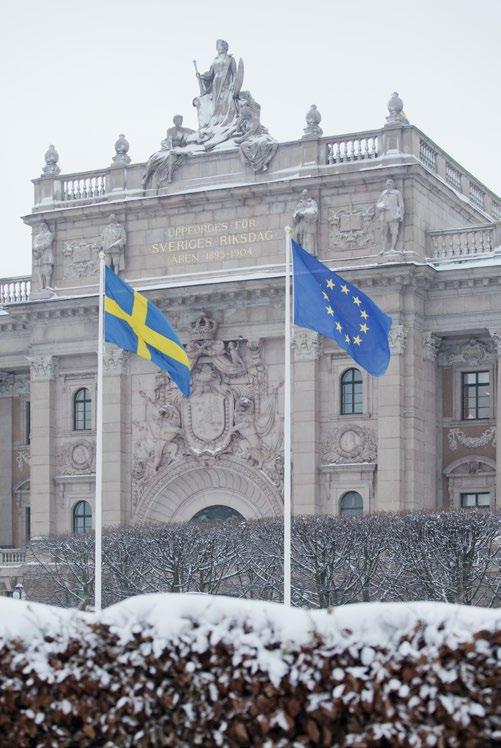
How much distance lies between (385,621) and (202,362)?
4755 cm

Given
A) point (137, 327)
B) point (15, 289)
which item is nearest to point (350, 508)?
point (15, 289)

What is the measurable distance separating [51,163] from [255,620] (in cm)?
5389

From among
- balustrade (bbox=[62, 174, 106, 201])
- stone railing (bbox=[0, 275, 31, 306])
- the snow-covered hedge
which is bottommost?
the snow-covered hedge

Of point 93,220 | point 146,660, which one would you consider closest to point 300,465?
point 93,220

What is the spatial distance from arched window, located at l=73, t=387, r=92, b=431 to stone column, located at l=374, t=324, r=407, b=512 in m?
11.8

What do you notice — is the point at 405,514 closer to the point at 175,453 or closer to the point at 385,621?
the point at 175,453

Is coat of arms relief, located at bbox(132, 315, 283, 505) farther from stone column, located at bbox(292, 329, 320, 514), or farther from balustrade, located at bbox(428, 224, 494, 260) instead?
balustrade, located at bbox(428, 224, 494, 260)

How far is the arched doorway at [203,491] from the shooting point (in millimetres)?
62031

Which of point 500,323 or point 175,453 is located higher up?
point 500,323

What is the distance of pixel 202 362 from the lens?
62906mm

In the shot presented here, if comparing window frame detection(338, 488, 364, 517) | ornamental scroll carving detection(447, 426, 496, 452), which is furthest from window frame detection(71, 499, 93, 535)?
ornamental scroll carving detection(447, 426, 496, 452)

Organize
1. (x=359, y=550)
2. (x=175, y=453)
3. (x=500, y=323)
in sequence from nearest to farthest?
(x=359, y=550) → (x=500, y=323) → (x=175, y=453)

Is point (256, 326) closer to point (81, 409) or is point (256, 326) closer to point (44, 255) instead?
point (81, 409)

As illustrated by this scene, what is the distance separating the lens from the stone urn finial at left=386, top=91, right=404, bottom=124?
2393 inches
